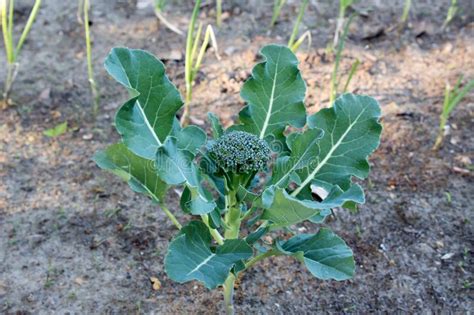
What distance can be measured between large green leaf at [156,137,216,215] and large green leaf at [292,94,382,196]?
0.37 metres

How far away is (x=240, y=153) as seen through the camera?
6.22ft

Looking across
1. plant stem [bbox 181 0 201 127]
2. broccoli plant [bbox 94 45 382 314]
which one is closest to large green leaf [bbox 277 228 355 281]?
broccoli plant [bbox 94 45 382 314]

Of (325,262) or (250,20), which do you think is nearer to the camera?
(325,262)

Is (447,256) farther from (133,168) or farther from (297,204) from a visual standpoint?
(133,168)

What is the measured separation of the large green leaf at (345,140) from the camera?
2.14m

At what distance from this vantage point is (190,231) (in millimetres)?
1941

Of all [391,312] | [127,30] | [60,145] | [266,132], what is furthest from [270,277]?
[127,30]

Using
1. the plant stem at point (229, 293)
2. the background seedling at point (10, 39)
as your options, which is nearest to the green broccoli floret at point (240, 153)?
the plant stem at point (229, 293)

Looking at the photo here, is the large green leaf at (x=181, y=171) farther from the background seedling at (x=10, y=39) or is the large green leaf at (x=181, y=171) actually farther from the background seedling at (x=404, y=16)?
the background seedling at (x=404, y=16)

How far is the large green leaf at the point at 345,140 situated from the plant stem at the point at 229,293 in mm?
354

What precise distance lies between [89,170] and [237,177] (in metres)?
1.26

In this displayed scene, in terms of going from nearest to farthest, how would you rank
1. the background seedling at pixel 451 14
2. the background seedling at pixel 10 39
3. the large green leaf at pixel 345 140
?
the large green leaf at pixel 345 140 → the background seedling at pixel 10 39 → the background seedling at pixel 451 14

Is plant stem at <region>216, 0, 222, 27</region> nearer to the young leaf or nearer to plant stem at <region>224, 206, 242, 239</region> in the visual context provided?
the young leaf

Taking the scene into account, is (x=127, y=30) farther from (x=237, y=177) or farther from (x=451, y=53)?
(x=237, y=177)
